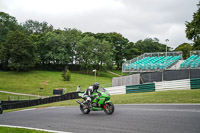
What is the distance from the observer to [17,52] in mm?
65938

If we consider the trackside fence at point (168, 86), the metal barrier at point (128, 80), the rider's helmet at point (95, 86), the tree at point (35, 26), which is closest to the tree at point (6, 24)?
the tree at point (35, 26)

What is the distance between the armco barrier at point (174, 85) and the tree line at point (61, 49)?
174 feet

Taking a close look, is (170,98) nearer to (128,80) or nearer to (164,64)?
→ (128,80)

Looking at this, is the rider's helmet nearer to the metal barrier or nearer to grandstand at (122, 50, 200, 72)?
the metal barrier

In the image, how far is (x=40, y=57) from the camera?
80.1 metres

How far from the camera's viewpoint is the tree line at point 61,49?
67.6m

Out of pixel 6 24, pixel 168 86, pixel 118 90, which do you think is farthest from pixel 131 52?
pixel 168 86

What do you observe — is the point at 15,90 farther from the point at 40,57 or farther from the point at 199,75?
the point at 199,75

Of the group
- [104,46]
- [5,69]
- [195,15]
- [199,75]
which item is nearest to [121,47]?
[104,46]

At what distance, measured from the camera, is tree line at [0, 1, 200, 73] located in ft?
222

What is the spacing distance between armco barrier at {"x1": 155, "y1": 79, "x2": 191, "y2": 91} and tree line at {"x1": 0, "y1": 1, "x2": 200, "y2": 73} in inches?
2084

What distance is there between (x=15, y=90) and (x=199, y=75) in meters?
39.4

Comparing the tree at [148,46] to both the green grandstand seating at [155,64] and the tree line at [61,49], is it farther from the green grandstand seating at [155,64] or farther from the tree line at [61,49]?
the green grandstand seating at [155,64]

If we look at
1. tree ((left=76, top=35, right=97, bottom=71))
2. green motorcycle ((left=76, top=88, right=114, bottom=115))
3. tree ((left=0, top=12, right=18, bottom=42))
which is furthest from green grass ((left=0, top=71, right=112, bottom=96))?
green motorcycle ((left=76, top=88, right=114, bottom=115))
